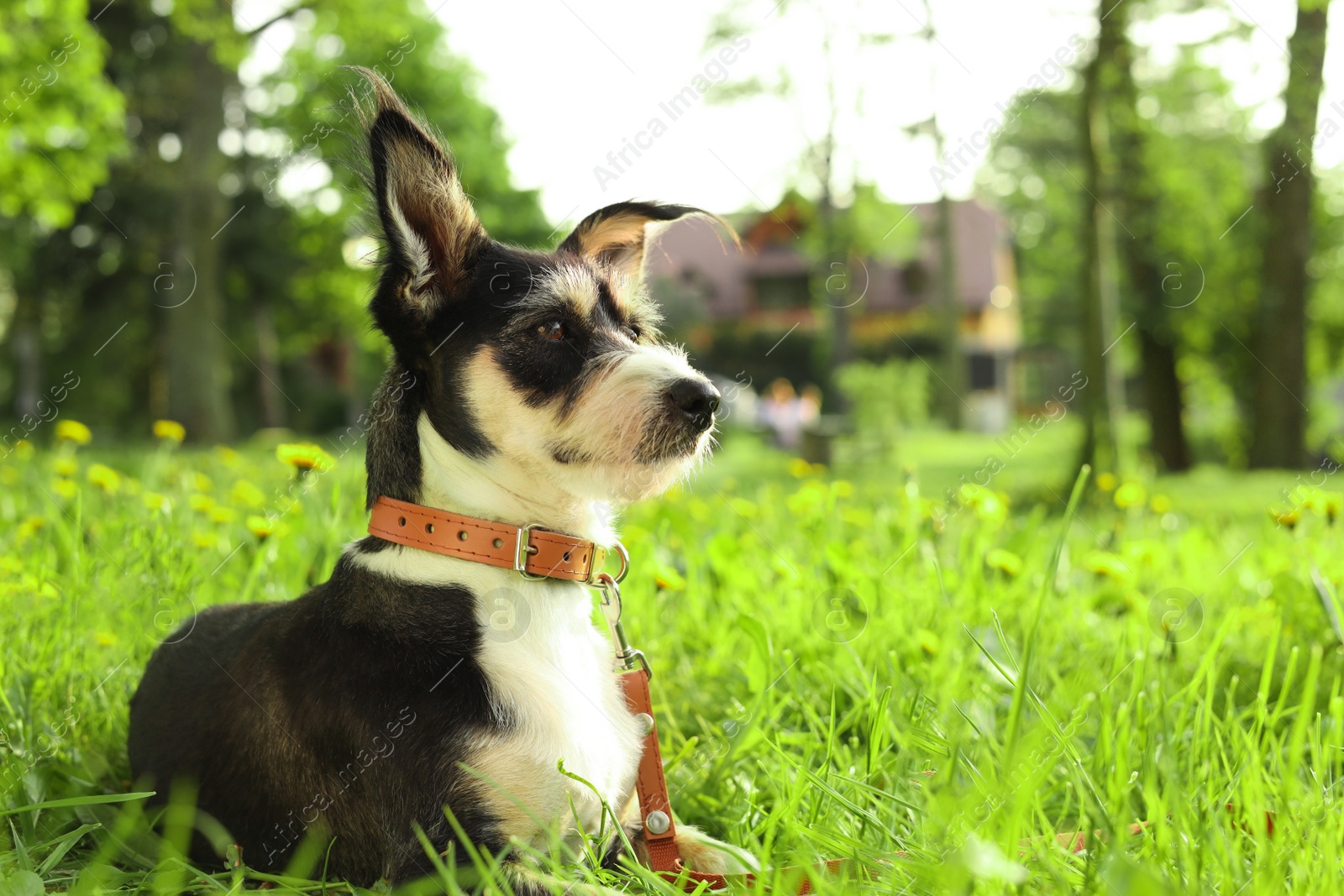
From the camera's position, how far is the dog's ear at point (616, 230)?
2984mm

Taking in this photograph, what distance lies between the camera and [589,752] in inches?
86.8

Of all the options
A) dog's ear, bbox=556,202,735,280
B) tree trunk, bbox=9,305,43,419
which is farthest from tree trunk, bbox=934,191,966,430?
tree trunk, bbox=9,305,43,419

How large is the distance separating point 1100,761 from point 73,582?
3.55 m

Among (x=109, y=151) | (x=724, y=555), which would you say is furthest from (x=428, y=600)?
(x=109, y=151)

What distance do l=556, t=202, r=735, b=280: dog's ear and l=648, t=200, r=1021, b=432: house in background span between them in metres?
33.5

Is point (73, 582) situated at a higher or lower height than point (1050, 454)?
higher

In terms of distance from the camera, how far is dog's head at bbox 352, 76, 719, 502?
2.35 metres

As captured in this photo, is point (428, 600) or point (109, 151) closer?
point (428, 600)

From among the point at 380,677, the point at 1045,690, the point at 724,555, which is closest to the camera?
the point at 380,677

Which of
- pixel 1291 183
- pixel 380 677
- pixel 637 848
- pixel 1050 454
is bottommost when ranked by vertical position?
pixel 1050 454

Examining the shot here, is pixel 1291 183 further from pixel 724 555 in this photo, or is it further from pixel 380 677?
pixel 380 677

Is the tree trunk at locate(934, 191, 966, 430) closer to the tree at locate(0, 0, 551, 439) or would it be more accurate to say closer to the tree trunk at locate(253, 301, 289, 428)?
the tree at locate(0, 0, 551, 439)

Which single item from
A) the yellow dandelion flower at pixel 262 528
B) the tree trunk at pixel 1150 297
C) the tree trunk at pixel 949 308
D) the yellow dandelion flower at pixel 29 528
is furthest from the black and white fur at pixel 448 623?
the tree trunk at pixel 949 308

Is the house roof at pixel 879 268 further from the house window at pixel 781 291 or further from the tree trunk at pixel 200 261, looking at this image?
the tree trunk at pixel 200 261
